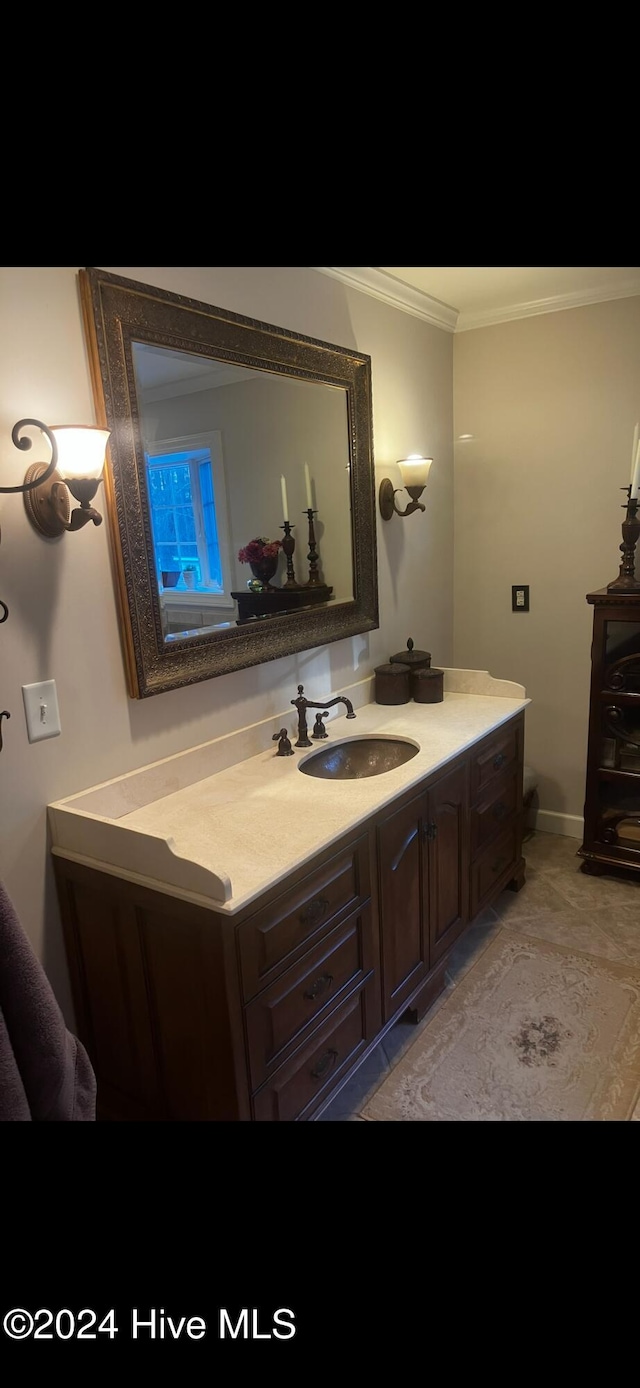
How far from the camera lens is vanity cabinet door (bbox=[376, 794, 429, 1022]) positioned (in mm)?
1698

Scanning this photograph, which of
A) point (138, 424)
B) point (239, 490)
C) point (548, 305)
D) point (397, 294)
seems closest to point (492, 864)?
point (239, 490)

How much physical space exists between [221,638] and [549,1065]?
138 centimetres

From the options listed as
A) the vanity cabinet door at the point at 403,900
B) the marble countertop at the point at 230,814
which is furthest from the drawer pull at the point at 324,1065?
the marble countertop at the point at 230,814

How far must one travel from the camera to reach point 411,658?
2.56m

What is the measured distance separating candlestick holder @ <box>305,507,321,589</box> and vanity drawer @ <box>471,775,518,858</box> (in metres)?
0.86

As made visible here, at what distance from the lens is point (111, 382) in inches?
56.6

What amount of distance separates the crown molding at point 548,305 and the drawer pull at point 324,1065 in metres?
2.70

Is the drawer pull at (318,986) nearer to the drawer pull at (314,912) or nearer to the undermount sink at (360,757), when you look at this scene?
the drawer pull at (314,912)

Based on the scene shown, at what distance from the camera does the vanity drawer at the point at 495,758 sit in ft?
7.04

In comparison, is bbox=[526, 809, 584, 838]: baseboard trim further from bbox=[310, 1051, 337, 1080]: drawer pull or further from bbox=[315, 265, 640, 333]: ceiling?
bbox=[315, 265, 640, 333]: ceiling
